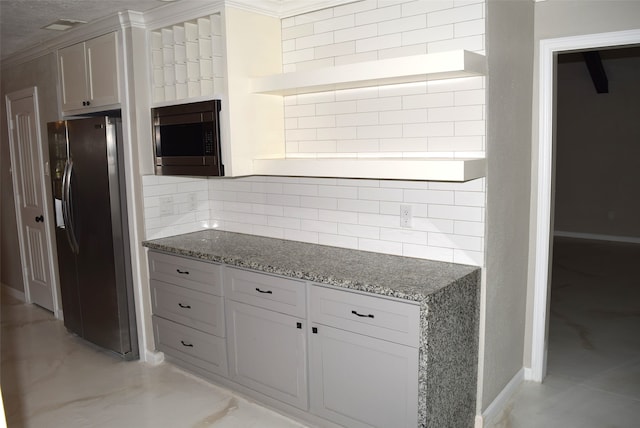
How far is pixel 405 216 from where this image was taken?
9.41 ft

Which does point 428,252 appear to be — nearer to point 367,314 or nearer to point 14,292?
point 367,314

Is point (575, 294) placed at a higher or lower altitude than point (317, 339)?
lower

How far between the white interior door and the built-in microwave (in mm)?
1839

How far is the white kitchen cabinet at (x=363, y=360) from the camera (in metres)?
2.34

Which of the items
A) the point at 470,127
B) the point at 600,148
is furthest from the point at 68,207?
the point at 600,148

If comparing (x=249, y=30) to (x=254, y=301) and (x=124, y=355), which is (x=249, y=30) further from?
(x=124, y=355)

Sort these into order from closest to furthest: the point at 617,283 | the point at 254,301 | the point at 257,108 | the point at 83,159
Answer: the point at 254,301
the point at 257,108
the point at 83,159
the point at 617,283

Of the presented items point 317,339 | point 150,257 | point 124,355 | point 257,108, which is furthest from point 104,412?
point 257,108

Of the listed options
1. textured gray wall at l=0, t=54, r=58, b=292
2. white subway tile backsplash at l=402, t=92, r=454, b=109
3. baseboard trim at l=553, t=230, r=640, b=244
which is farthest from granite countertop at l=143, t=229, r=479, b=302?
baseboard trim at l=553, t=230, r=640, b=244

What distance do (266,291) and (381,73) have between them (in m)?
1.32

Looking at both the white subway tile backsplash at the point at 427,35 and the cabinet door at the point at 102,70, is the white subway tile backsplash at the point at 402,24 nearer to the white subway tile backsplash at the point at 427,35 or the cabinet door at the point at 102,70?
the white subway tile backsplash at the point at 427,35

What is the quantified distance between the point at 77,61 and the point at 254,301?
2302mm

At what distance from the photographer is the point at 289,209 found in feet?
11.3

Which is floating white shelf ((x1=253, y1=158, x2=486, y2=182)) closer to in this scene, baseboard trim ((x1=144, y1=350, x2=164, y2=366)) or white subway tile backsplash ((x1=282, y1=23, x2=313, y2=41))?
white subway tile backsplash ((x1=282, y1=23, x2=313, y2=41))
